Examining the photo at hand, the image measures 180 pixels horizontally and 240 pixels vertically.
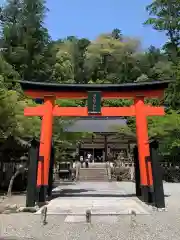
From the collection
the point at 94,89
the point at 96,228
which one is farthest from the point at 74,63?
the point at 96,228

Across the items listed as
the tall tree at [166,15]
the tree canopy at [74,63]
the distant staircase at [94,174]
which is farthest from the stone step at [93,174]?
the tall tree at [166,15]

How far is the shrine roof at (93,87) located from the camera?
14.4 meters

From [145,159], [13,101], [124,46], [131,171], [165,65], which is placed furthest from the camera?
[124,46]

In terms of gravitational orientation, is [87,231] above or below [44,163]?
below

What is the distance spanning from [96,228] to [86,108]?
7.09 meters

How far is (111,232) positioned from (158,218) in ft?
8.24

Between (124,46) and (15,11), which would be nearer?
(15,11)

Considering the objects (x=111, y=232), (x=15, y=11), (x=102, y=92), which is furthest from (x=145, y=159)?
(x=15, y=11)

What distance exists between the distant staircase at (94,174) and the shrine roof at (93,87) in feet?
55.2

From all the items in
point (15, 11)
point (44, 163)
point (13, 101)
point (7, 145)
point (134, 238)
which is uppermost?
point (15, 11)

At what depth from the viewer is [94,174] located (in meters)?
31.5

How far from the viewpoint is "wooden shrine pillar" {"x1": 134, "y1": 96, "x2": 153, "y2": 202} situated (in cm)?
1324

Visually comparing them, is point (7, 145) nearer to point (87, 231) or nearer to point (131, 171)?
point (87, 231)

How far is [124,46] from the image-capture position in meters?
61.5
